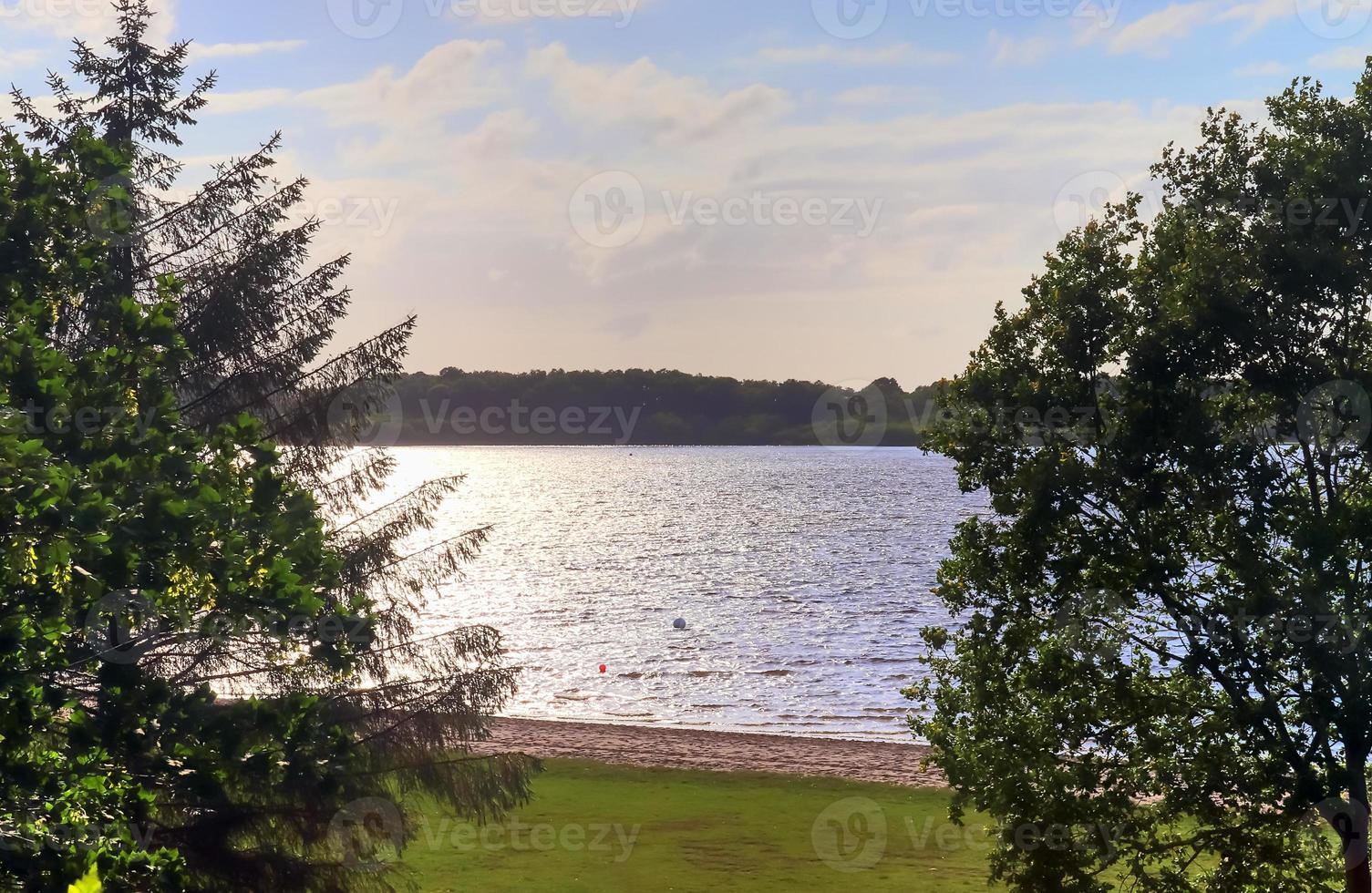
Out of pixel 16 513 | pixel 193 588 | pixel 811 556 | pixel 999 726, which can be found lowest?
pixel 811 556

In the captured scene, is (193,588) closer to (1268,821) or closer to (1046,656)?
(1046,656)

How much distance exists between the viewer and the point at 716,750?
3938cm

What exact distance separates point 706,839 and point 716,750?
12269 millimetres

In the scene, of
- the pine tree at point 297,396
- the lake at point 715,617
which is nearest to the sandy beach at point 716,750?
the lake at point 715,617

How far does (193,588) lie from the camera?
11.1m

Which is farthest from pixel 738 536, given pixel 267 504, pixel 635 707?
pixel 267 504

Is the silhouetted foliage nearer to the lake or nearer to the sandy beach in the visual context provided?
the lake

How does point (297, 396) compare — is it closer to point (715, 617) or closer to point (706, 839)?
point (706, 839)

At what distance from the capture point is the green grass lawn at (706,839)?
926 inches

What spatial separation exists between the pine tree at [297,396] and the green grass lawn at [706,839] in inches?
115

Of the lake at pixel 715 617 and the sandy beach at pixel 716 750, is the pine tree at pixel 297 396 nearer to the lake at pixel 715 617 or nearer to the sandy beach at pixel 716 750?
the lake at pixel 715 617

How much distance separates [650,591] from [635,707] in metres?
39.3

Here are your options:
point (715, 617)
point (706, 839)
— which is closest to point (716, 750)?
point (706, 839)

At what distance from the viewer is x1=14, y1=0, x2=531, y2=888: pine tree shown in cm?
1969
